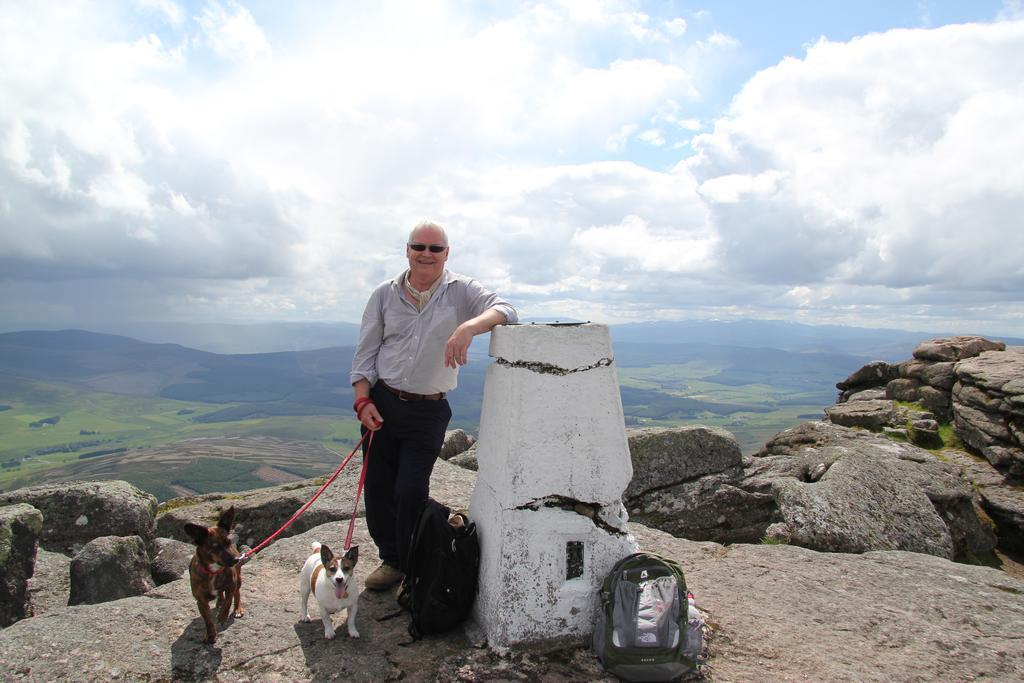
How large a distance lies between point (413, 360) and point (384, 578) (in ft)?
8.32

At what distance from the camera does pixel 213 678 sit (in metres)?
4.56

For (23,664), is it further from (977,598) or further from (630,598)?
(977,598)

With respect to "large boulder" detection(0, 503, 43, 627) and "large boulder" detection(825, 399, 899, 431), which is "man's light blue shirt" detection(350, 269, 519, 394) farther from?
"large boulder" detection(825, 399, 899, 431)

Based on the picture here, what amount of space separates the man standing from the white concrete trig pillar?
0.61m

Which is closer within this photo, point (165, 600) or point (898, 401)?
point (165, 600)

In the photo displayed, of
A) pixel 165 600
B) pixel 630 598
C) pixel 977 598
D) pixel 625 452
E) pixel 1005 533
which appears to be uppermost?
pixel 625 452

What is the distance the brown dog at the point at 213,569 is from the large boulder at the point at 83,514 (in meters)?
3.88

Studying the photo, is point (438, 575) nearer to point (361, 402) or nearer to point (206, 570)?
point (361, 402)

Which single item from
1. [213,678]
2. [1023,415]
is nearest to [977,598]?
[213,678]

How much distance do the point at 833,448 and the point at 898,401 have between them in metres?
8.98

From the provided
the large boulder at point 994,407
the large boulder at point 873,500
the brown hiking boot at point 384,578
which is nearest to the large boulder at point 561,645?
the brown hiking boot at point 384,578

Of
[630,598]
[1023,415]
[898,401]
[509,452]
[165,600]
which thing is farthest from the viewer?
[898,401]

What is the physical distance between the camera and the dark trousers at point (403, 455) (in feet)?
18.2

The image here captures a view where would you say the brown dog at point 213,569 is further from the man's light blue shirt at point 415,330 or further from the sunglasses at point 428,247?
the sunglasses at point 428,247
